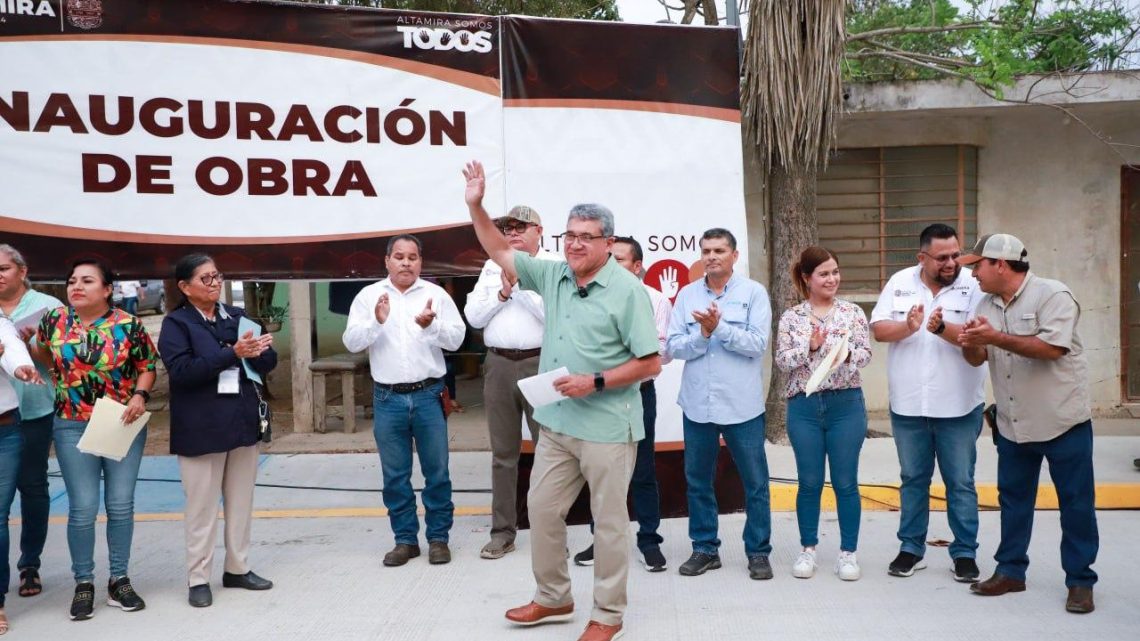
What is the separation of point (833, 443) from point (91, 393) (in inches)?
150

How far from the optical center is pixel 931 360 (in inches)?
221

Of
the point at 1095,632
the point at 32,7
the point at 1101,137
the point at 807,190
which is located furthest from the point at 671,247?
the point at 1101,137

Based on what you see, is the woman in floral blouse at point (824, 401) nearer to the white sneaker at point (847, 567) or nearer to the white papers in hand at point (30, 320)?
the white sneaker at point (847, 567)

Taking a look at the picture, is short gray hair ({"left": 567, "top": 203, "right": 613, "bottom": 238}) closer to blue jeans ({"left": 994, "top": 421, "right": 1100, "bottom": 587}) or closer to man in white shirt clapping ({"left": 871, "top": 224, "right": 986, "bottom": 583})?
man in white shirt clapping ({"left": 871, "top": 224, "right": 986, "bottom": 583})

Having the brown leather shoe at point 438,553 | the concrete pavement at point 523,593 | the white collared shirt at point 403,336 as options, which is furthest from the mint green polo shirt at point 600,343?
the brown leather shoe at point 438,553

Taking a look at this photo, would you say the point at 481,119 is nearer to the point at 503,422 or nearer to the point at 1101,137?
the point at 503,422

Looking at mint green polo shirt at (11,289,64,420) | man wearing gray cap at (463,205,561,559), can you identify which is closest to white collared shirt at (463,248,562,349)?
man wearing gray cap at (463,205,561,559)

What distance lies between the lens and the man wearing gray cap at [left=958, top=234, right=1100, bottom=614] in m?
Answer: 5.00

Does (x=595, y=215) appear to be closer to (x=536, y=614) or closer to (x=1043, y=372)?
(x=536, y=614)

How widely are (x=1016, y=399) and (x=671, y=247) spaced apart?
2398mm

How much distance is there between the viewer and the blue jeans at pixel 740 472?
5.75 m

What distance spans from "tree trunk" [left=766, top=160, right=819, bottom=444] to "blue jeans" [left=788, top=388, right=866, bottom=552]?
2711 millimetres

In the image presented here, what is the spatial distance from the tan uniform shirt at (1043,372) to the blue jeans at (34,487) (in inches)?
192

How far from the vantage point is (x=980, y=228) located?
32.6ft
